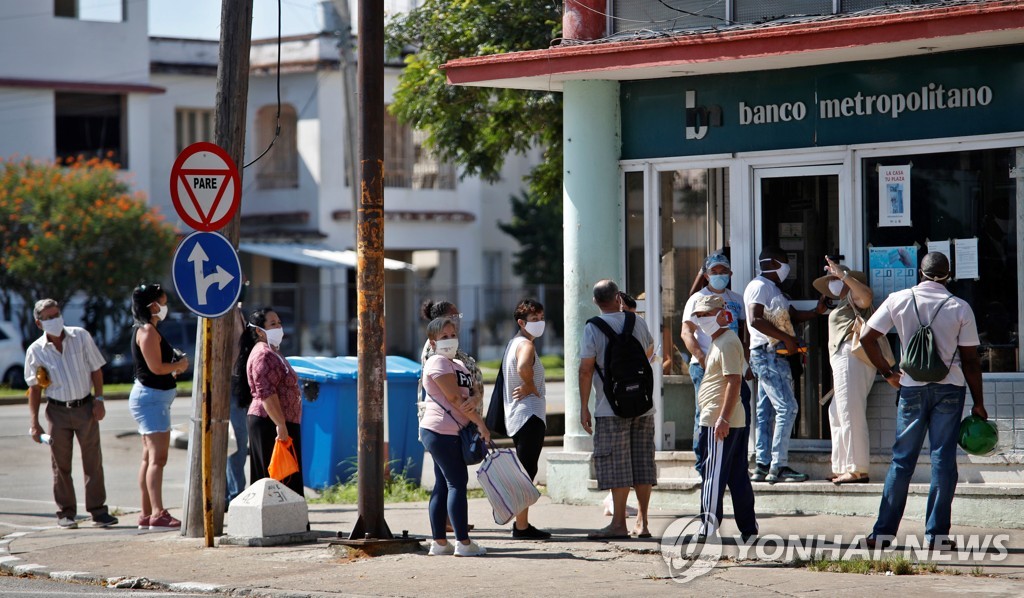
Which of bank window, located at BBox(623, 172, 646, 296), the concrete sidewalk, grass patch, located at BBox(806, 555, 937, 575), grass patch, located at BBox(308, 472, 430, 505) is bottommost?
grass patch, located at BBox(308, 472, 430, 505)

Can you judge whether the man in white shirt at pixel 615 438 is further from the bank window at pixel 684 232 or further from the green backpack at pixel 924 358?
the bank window at pixel 684 232

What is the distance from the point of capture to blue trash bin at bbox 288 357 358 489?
13320mm

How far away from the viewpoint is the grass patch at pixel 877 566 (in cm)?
843

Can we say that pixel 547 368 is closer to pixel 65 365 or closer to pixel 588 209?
pixel 588 209

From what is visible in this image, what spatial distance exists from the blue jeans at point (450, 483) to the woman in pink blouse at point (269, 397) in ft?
5.16

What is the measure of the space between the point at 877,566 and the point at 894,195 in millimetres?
3534

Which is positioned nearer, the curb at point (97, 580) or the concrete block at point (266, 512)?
the curb at point (97, 580)

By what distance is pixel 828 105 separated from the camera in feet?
36.7

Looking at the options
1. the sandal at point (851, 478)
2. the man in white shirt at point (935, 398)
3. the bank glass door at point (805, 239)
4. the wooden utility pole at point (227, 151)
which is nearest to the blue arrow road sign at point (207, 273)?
the wooden utility pole at point (227, 151)

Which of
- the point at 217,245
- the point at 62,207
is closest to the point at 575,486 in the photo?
the point at 217,245

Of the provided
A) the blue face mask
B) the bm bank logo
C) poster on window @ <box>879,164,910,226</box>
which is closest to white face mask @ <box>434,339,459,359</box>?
the blue face mask

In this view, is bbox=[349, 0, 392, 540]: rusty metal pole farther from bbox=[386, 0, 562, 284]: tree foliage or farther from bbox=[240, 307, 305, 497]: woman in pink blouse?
bbox=[386, 0, 562, 284]: tree foliage

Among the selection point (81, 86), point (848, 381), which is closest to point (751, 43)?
point (848, 381)

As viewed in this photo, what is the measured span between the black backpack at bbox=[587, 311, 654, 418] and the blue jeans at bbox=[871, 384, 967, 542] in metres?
1.79
